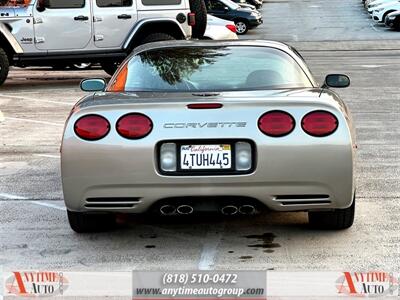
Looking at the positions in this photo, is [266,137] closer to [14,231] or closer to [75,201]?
[75,201]

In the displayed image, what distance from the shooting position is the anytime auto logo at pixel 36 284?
459 cm

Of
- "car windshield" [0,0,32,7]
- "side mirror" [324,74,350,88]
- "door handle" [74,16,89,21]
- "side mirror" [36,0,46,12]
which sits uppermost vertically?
"side mirror" [324,74,350,88]

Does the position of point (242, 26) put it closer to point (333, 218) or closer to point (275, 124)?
point (333, 218)

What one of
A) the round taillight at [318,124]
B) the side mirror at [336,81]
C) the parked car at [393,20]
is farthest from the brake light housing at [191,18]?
the parked car at [393,20]

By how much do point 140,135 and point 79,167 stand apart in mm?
458

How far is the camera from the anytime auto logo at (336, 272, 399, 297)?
14.8 ft

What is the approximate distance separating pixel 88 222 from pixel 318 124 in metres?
1.83

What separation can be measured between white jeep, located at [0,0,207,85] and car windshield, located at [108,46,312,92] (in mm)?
9106

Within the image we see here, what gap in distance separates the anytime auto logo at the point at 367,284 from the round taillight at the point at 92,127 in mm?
1750

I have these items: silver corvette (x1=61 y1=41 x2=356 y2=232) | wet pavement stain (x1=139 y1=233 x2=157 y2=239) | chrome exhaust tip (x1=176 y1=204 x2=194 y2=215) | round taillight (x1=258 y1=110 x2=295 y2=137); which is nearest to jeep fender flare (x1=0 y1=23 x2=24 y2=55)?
wet pavement stain (x1=139 y1=233 x2=157 y2=239)

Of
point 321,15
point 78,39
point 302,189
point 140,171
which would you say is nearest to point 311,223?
point 302,189

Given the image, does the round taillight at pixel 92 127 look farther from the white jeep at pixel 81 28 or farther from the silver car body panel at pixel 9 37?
the silver car body panel at pixel 9 37

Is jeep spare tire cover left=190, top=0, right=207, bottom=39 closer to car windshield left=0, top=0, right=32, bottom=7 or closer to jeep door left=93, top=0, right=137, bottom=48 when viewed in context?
jeep door left=93, top=0, right=137, bottom=48

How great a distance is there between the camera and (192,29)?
1620 centimetres
